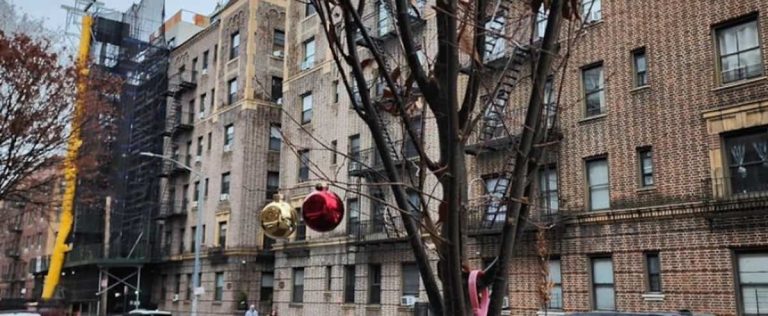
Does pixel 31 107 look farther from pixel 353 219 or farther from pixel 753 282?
pixel 753 282

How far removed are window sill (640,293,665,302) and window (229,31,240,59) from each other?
99.5 feet

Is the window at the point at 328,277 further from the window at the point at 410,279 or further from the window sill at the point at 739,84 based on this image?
the window sill at the point at 739,84

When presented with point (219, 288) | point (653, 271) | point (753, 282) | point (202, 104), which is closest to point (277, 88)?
point (202, 104)

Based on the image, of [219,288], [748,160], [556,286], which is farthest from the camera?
[219,288]

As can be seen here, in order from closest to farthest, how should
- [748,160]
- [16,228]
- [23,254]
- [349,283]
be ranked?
[748,160] < [349,283] < [16,228] < [23,254]

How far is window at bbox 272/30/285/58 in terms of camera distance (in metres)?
43.5

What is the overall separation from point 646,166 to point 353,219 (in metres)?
14.8

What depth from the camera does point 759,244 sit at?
17797mm

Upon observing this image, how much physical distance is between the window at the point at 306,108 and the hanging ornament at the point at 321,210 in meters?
32.1

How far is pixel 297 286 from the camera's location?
116ft

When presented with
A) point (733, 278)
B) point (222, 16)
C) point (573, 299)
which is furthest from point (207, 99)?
point (733, 278)

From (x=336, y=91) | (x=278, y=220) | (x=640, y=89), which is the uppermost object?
(x=336, y=91)

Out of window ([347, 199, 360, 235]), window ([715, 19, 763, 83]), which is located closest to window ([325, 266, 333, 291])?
window ([347, 199, 360, 235])

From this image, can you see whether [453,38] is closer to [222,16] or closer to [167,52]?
[222,16]
